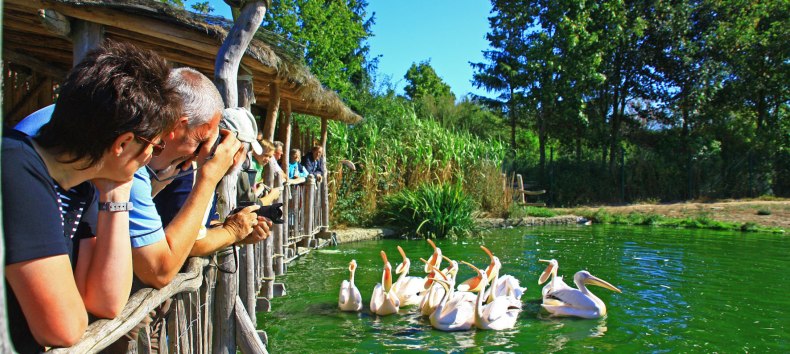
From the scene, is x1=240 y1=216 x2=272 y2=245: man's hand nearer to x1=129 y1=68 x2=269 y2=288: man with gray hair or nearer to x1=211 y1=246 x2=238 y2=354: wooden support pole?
x1=129 y1=68 x2=269 y2=288: man with gray hair

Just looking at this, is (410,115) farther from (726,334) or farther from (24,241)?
(24,241)

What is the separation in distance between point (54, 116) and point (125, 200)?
30cm

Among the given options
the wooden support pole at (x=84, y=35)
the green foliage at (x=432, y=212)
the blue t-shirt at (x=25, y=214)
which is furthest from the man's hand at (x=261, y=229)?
the green foliage at (x=432, y=212)

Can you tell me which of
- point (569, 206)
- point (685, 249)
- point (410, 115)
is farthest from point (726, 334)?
point (569, 206)

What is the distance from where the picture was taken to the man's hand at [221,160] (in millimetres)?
2309

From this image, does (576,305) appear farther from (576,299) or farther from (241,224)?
(241,224)

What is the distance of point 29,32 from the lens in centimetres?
634

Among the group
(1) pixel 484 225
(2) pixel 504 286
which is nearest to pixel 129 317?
(2) pixel 504 286

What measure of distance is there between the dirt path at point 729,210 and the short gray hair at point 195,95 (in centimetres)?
1815

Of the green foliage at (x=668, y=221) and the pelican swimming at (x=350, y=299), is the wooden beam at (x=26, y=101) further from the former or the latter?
the green foliage at (x=668, y=221)

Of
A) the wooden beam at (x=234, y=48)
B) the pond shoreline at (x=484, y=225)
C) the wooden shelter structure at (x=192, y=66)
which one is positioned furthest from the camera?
the pond shoreline at (x=484, y=225)

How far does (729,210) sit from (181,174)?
20211 millimetres

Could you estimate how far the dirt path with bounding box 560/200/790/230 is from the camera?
18062mm

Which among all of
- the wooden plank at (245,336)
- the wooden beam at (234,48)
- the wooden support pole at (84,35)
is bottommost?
the wooden plank at (245,336)
